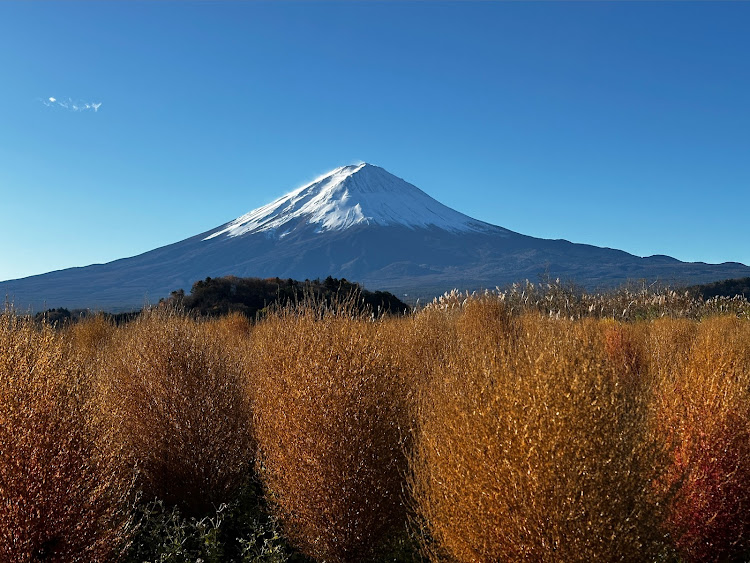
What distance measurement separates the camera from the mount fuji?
148 m

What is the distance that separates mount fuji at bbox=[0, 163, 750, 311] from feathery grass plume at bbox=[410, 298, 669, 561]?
129m

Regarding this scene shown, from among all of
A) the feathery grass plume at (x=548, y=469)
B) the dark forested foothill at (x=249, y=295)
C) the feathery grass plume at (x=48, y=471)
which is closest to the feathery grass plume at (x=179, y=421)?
the feathery grass plume at (x=48, y=471)

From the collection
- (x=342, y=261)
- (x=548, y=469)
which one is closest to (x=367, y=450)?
(x=548, y=469)

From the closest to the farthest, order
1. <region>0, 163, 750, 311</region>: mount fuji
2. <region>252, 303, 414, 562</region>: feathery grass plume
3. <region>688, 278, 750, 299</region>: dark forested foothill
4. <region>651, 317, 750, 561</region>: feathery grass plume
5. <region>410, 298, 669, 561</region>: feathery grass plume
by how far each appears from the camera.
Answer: <region>410, 298, 669, 561</region>: feathery grass plume < <region>651, 317, 750, 561</region>: feathery grass plume < <region>252, 303, 414, 562</region>: feathery grass plume < <region>688, 278, 750, 299</region>: dark forested foothill < <region>0, 163, 750, 311</region>: mount fuji

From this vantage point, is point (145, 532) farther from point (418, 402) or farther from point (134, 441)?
point (418, 402)

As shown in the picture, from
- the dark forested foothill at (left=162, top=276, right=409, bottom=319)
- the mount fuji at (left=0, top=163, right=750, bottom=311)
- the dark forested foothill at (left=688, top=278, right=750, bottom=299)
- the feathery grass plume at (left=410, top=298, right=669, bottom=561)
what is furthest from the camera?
the mount fuji at (left=0, top=163, right=750, bottom=311)

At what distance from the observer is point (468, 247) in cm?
18388

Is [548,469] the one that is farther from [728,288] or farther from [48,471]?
[728,288]

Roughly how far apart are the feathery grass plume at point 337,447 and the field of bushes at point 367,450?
0.02m

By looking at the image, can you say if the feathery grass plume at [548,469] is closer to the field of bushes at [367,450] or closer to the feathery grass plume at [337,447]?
the field of bushes at [367,450]

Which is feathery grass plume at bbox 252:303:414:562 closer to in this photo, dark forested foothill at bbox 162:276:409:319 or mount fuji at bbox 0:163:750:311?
dark forested foothill at bbox 162:276:409:319

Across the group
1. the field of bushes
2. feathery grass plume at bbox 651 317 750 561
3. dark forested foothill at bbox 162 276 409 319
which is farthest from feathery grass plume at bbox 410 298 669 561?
dark forested foothill at bbox 162 276 409 319

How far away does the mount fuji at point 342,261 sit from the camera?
148 metres

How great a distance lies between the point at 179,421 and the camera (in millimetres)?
6539
